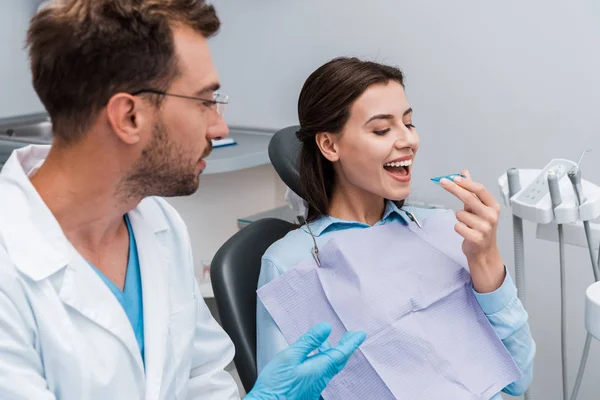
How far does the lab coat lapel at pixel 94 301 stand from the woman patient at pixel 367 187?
0.40m

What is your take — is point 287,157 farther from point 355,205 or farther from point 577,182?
point 577,182

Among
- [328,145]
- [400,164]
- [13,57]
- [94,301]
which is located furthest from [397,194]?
[13,57]

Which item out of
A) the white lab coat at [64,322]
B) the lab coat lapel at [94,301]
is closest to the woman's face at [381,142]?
the white lab coat at [64,322]

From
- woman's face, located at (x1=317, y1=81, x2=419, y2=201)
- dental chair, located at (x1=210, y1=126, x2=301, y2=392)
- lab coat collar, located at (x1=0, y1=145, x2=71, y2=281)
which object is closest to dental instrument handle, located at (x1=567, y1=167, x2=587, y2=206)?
woman's face, located at (x1=317, y1=81, x2=419, y2=201)

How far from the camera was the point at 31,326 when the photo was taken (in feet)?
3.39

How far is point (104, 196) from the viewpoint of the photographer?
113cm

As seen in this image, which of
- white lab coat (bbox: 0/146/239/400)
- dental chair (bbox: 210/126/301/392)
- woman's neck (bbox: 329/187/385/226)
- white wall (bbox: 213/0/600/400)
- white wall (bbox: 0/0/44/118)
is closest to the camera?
white lab coat (bbox: 0/146/239/400)

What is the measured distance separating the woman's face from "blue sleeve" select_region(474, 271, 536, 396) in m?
0.28

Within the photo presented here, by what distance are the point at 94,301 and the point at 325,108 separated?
0.69 m

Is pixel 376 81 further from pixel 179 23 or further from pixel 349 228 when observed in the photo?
pixel 179 23

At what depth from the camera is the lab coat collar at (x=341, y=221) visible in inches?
62.8

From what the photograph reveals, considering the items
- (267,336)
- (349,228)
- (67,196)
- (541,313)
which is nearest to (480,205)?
(349,228)

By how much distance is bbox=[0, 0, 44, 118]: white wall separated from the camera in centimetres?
295

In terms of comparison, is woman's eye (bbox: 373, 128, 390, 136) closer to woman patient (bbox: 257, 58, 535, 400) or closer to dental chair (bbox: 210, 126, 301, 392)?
woman patient (bbox: 257, 58, 535, 400)
